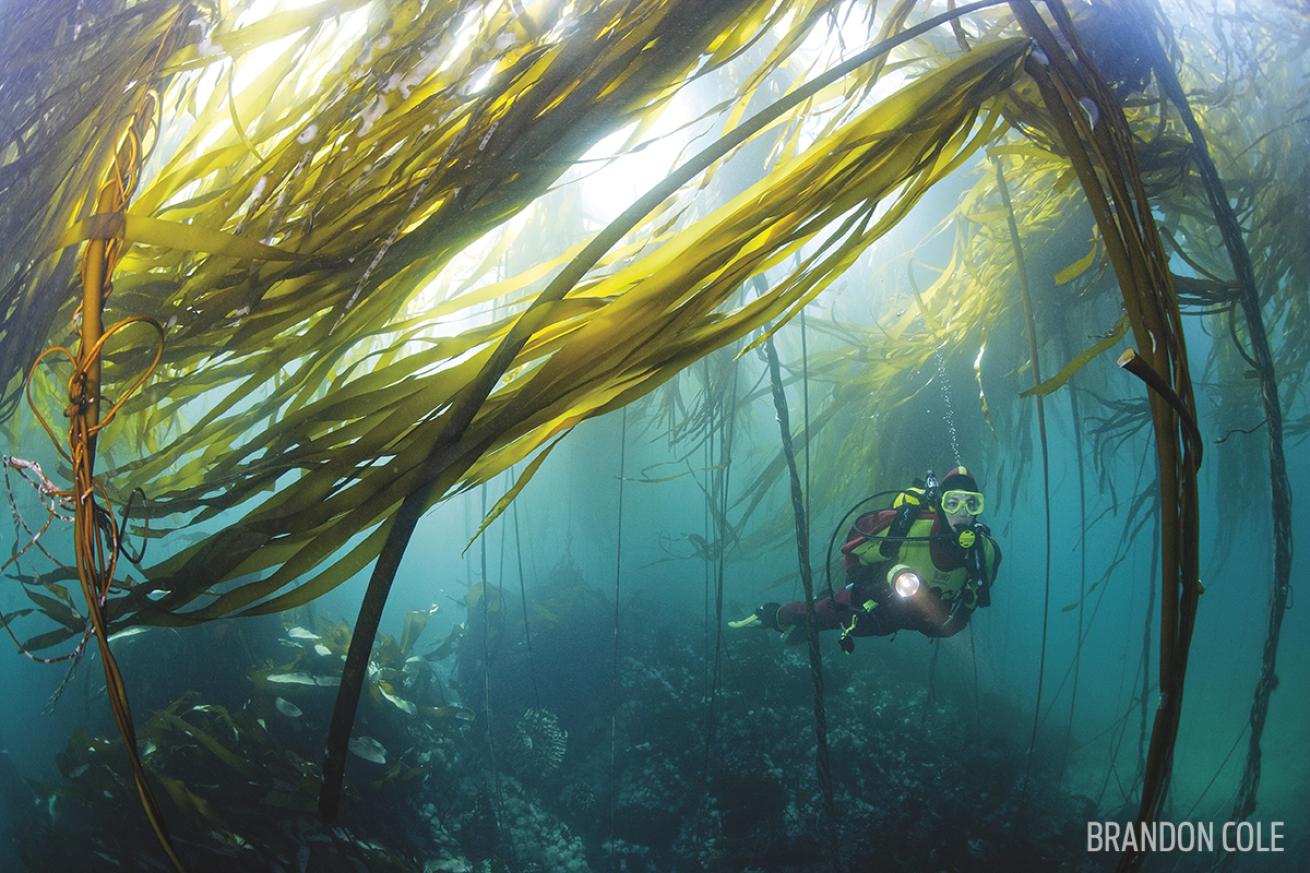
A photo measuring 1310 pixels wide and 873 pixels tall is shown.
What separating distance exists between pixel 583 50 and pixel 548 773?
5.30 m

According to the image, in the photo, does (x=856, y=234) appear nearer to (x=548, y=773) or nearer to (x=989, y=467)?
(x=548, y=773)

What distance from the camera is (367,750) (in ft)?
9.18

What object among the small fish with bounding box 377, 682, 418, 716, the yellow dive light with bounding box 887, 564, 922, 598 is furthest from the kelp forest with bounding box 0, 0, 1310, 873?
the yellow dive light with bounding box 887, 564, 922, 598

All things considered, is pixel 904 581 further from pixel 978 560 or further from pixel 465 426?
pixel 465 426

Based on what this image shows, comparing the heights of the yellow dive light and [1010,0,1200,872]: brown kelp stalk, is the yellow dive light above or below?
above

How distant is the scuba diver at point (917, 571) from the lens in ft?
11.2

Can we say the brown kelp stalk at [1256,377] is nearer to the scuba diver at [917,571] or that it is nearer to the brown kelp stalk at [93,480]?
the scuba diver at [917,571]

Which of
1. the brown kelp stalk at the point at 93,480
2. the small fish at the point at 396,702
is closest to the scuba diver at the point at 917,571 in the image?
the small fish at the point at 396,702

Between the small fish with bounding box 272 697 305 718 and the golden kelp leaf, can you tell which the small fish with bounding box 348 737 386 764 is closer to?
the small fish with bounding box 272 697 305 718

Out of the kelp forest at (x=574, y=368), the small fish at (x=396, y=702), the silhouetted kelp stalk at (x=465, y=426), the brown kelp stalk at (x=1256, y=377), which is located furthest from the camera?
the small fish at (x=396, y=702)

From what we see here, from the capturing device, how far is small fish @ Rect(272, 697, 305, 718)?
2760 mm

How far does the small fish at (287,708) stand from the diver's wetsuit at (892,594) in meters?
2.81

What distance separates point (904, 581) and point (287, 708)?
3479mm

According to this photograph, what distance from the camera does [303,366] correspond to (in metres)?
0.87
